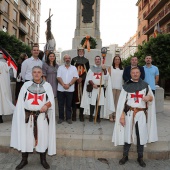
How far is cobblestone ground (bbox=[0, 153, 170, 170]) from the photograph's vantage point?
3844mm

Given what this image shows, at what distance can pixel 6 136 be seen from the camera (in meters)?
4.57

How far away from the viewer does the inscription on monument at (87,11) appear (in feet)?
39.9

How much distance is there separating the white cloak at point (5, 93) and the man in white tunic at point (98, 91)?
1.97 metres

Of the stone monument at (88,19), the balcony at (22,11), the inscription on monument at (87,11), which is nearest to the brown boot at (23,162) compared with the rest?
the stone monument at (88,19)

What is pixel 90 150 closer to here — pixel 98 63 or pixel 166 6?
pixel 98 63

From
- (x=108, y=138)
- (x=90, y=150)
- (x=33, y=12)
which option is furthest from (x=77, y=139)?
(x=33, y=12)

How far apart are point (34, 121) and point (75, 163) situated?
1.16 m

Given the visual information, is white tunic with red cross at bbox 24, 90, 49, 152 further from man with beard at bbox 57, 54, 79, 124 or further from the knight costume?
the knight costume

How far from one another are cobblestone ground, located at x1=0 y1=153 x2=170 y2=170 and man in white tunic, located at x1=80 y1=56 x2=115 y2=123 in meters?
1.76

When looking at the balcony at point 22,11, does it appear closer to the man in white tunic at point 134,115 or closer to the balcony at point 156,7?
the balcony at point 156,7

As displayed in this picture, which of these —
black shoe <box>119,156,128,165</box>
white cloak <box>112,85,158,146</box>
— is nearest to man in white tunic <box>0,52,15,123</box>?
white cloak <box>112,85,158,146</box>

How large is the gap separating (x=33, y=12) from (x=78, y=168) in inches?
2043

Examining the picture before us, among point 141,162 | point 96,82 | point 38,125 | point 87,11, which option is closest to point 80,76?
point 96,82

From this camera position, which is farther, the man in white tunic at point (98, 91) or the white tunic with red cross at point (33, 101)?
the man in white tunic at point (98, 91)
